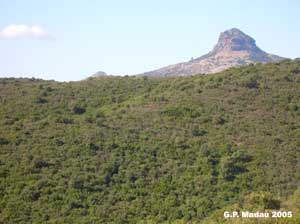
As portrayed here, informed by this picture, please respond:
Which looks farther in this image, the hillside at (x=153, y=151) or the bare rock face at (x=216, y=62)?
the bare rock face at (x=216, y=62)

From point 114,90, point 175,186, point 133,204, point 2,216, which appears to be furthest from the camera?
point 114,90

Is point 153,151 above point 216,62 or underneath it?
underneath

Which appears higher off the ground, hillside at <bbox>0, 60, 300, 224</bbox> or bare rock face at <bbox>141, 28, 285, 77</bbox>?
bare rock face at <bbox>141, 28, 285, 77</bbox>

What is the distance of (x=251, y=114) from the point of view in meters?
42.8

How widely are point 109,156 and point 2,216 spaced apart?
10.3 meters

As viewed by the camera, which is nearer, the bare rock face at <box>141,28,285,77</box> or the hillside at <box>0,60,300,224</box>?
the hillside at <box>0,60,300,224</box>

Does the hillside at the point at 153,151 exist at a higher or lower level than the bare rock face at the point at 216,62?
lower

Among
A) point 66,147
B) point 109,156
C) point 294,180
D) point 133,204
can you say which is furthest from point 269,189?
point 66,147

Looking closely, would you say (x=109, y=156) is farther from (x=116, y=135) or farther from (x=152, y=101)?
(x=152, y=101)

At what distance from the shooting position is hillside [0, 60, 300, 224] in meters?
27.9

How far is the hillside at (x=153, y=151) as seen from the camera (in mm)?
27938

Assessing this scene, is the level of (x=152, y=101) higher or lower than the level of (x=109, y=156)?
higher

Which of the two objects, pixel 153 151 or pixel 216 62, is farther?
Answer: pixel 216 62

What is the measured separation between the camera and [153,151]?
35.8 metres
